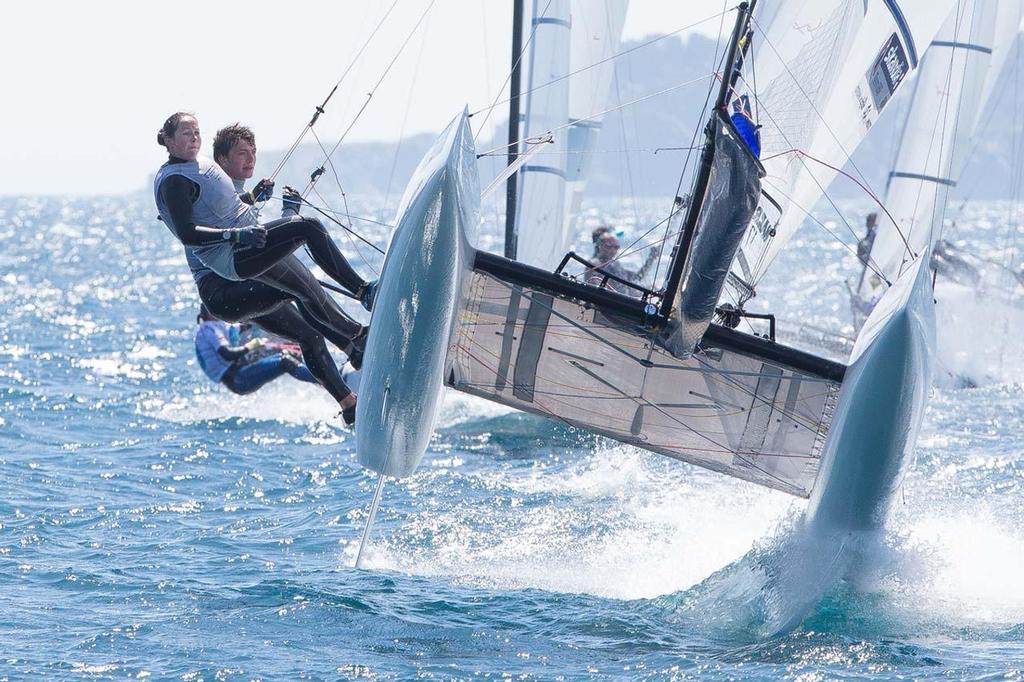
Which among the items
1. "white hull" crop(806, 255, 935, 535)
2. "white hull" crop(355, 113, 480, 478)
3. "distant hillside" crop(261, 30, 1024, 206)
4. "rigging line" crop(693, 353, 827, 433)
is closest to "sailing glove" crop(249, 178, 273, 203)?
"white hull" crop(355, 113, 480, 478)

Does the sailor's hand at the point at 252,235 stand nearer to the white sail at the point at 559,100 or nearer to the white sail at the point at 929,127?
the white sail at the point at 559,100

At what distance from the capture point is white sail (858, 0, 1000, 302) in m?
10.9

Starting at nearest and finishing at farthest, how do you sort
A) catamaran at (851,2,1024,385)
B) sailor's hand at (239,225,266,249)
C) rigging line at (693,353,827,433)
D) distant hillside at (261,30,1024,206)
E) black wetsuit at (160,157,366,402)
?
sailor's hand at (239,225,266,249) < black wetsuit at (160,157,366,402) < rigging line at (693,353,827,433) < catamaran at (851,2,1024,385) < distant hillside at (261,30,1024,206)

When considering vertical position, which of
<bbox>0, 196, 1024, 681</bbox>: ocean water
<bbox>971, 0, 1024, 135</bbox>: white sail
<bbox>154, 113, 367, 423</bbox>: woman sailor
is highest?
<bbox>971, 0, 1024, 135</bbox>: white sail

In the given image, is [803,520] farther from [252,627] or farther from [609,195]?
[609,195]

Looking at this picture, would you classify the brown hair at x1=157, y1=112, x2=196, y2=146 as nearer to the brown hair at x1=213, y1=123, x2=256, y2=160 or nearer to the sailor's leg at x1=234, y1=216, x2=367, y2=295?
the brown hair at x1=213, y1=123, x2=256, y2=160

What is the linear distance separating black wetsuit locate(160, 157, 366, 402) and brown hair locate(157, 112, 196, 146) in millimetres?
105

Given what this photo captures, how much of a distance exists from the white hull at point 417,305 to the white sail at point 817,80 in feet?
6.58

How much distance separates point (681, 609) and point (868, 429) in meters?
1.02

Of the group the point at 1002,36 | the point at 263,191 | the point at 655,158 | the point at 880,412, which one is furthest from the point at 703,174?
the point at 655,158

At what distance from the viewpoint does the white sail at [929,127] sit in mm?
10867

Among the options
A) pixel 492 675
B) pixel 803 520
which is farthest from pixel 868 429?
pixel 492 675

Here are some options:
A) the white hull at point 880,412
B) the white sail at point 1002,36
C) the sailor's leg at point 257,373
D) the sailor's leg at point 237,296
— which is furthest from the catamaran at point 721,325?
the white sail at point 1002,36

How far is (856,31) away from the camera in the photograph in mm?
6430
